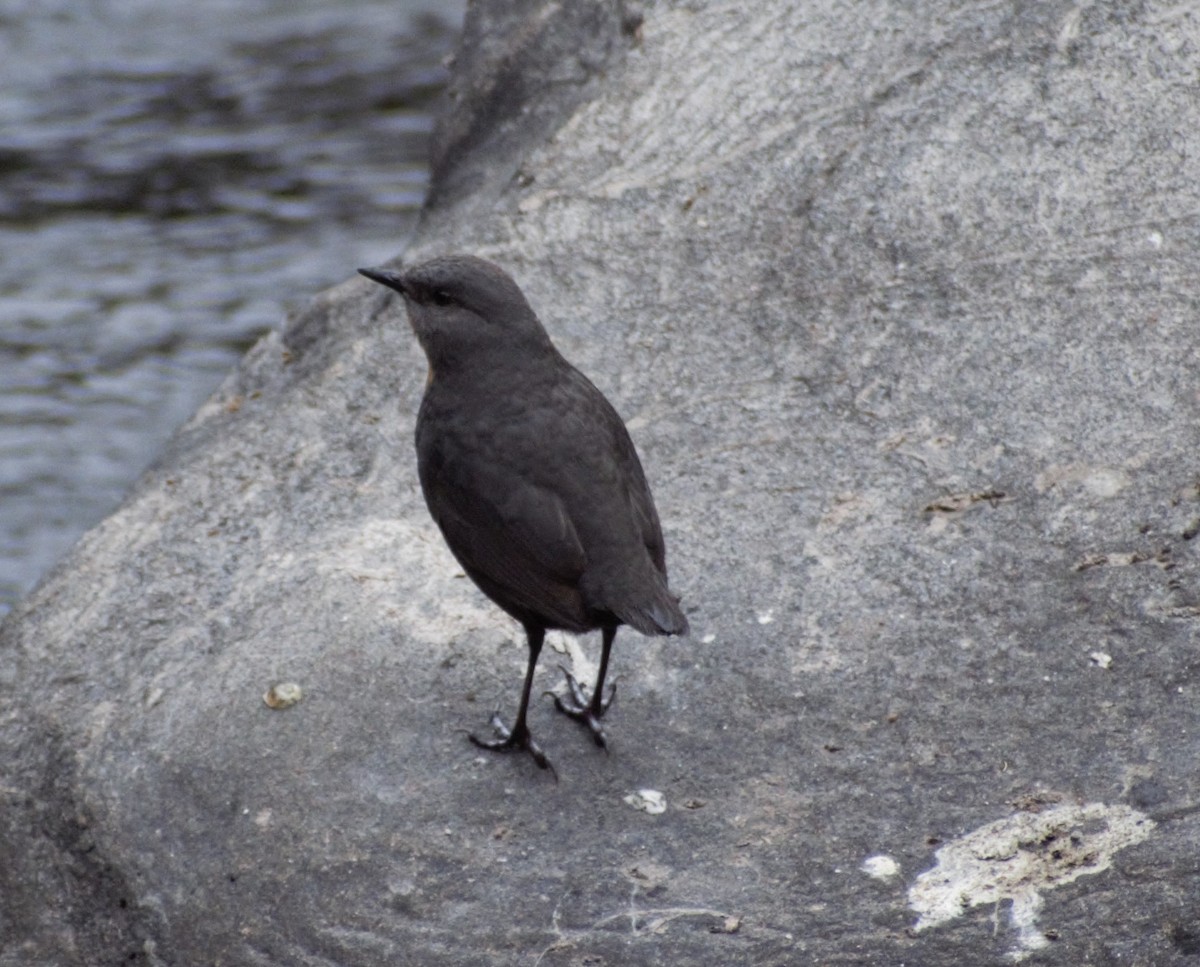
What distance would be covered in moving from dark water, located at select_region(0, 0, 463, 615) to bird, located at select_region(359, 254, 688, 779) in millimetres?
3768

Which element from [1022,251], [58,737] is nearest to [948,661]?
[1022,251]

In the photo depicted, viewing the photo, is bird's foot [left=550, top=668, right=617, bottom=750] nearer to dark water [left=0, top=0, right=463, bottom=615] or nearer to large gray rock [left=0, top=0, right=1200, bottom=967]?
large gray rock [left=0, top=0, right=1200, bottom=967]

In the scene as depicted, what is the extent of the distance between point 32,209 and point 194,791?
6.67m

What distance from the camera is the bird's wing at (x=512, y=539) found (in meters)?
4.32

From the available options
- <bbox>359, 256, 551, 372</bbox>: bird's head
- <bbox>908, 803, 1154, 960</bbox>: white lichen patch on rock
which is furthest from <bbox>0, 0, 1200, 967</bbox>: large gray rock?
<bbox>359, 256, 551, 372</bbox>: bird's head

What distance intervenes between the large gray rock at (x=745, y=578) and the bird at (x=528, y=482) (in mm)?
382

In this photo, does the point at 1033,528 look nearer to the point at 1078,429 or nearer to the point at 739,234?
the point at 1078,429

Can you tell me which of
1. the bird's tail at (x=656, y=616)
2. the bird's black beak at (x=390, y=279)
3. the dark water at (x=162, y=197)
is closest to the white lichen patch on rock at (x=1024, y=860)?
the bird's tail at (x=656, y=616)

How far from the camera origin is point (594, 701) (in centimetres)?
455

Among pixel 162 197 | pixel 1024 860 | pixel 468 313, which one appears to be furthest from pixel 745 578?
pixel 162 197

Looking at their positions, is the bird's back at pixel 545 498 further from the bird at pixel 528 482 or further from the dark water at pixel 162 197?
the dark water at pixel 162 197

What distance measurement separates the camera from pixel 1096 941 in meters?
3.63

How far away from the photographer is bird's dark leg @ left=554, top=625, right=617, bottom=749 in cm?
452

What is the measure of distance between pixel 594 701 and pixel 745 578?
59 cm
